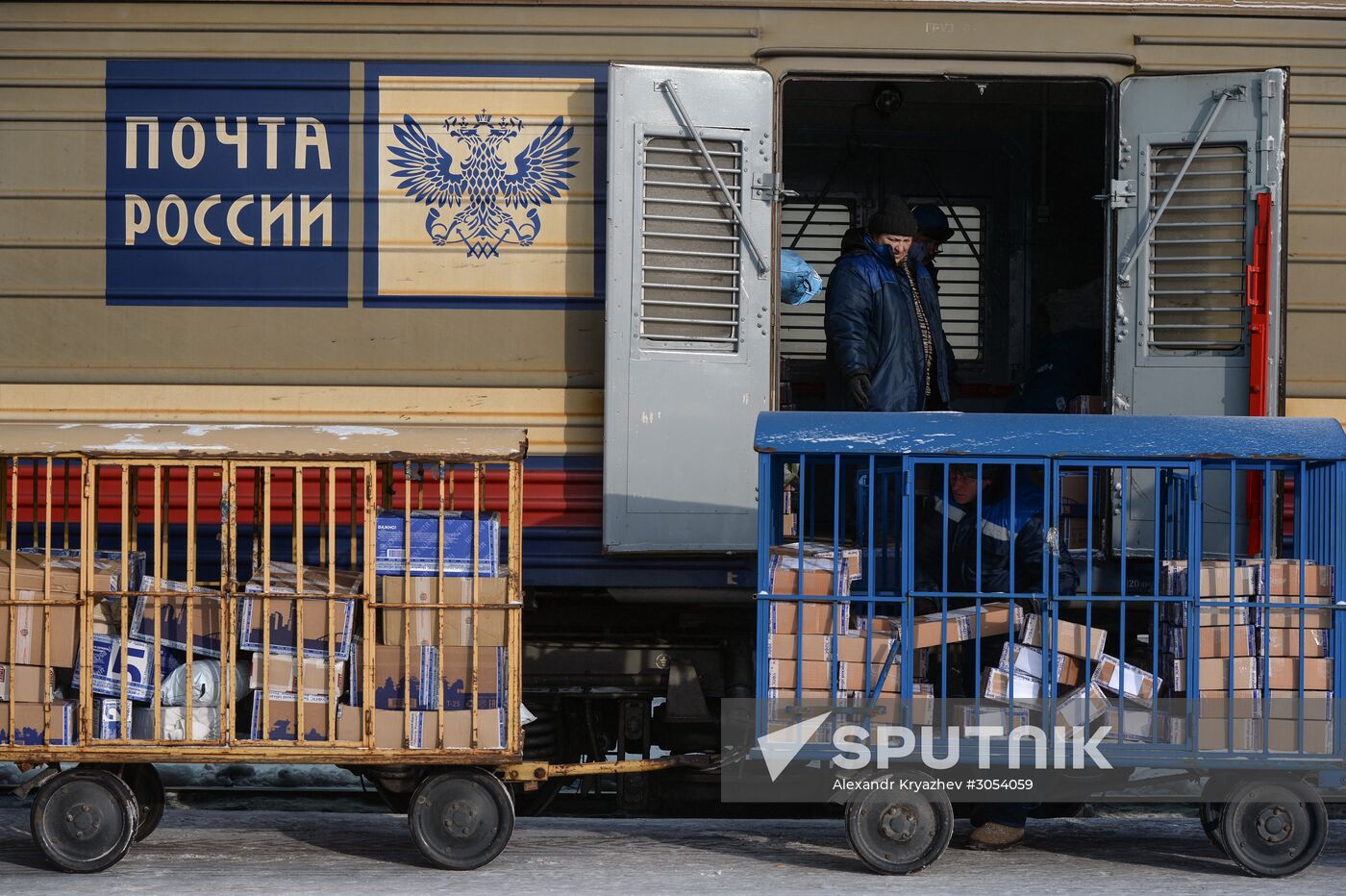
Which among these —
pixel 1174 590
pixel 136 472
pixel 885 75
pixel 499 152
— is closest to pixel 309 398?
pixel 136 472

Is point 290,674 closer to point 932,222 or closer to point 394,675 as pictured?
point 394,675

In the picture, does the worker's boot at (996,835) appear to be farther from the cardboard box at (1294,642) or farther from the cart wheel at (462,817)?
the cart wheel at (462,817)

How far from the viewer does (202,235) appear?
6.32 meters

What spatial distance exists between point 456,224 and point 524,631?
5.59 feet

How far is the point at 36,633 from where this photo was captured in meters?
5.16

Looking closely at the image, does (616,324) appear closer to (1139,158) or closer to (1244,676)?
(1139,158)

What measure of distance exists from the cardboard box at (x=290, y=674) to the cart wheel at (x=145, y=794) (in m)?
0.68

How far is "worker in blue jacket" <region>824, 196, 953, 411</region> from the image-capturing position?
6512 millimetres

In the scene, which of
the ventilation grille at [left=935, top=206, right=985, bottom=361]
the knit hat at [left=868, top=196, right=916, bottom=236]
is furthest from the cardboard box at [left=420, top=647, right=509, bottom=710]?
the ventilation grille at [left=935, top=206, right=985, bottom=361]

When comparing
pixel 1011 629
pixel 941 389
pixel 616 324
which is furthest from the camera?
pixel 941 389

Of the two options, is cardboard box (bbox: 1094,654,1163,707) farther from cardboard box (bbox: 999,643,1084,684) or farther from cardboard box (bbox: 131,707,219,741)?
cardboard box (bbox: 131,707,219,741)

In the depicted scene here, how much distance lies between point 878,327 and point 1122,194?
3.70 feet

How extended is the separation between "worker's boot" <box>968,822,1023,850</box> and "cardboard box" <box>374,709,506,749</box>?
1801 mm

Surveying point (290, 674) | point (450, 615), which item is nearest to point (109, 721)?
point (290, 674)
